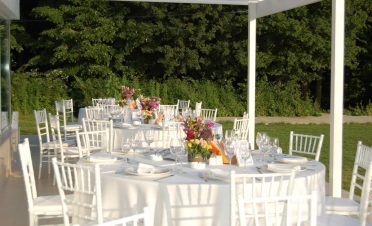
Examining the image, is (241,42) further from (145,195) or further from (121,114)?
(145,195)

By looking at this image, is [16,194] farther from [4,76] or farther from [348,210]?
[348,210]

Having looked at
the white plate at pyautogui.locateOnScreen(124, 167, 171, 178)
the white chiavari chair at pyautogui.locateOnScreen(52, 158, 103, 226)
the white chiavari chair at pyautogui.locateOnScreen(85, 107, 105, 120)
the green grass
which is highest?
the white chiavari chair at pyautogui.locateOnScreen(85, 107, 105, 120)

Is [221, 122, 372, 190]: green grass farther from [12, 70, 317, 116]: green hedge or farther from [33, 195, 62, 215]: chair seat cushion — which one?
[33, 195, 62, 215]: chair seat cushion

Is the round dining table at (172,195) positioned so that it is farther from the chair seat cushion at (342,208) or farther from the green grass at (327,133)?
the green grass at (327,133)

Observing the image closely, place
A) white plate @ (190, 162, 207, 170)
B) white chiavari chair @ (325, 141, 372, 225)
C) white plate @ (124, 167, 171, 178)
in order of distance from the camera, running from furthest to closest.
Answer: white plate @ (190, 162, 207, 170), white chiavari chair @ (325, 141, 372, 225), white plate @ (124, 167, 171, 178)

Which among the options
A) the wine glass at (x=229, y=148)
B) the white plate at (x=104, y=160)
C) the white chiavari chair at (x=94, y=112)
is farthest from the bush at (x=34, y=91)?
the wine glass at (x=229, y=148)

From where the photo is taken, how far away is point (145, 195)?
180 inches

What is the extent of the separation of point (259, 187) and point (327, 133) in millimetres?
13370

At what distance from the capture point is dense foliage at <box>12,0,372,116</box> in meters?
22.6

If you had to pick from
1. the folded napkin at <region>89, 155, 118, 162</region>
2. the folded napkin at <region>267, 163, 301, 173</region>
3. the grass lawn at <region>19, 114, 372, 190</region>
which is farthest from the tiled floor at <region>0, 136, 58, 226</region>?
the grass lawn at <region>19, 114, 372, 190</region>

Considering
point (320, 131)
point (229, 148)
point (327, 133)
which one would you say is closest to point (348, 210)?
point (229, 148)

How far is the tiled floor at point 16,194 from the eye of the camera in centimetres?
713

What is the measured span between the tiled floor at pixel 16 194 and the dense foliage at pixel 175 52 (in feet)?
38.5

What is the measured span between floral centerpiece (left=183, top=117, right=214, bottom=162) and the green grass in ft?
17.9
